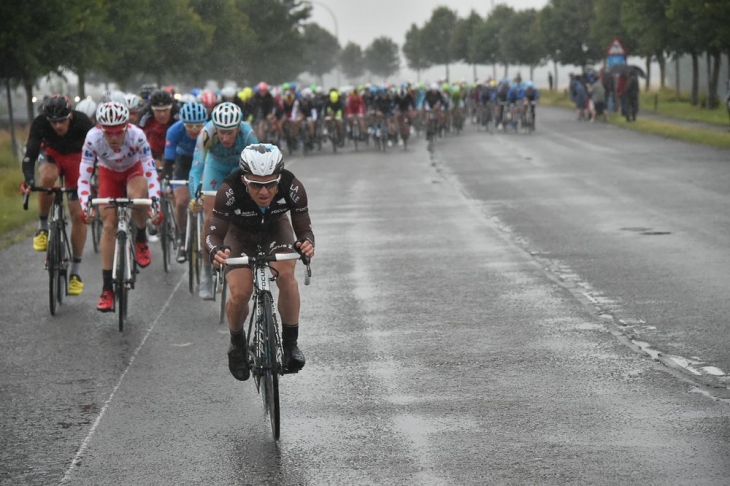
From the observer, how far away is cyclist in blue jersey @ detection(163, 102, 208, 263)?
1262 centimetres

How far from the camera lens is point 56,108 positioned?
11.8 metres

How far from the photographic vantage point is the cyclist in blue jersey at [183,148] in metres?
12.6

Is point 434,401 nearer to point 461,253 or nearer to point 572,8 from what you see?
point 461,253

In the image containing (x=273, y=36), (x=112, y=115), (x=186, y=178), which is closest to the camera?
(x=112, y=115)

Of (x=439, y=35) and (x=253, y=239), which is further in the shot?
(x=439, y=35)

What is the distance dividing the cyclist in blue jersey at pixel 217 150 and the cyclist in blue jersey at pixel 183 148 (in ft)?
3.25

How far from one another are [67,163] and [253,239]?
15.7ft

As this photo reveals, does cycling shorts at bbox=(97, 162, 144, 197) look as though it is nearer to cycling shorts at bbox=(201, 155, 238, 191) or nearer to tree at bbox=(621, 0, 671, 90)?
cycling shorts at bbox=(201, 155, 238, 191)

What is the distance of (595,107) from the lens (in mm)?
51531

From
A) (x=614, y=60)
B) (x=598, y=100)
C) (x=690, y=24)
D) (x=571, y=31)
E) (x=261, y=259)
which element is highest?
(x=690, y=24)

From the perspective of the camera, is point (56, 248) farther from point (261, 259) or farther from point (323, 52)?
point (323, 52)

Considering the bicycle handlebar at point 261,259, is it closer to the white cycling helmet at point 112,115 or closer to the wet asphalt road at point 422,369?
the wet asphalt road at point 422,369

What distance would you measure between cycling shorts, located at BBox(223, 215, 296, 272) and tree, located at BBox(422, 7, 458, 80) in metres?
156

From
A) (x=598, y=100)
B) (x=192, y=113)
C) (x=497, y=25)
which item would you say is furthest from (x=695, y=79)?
(x=497, y=25)
